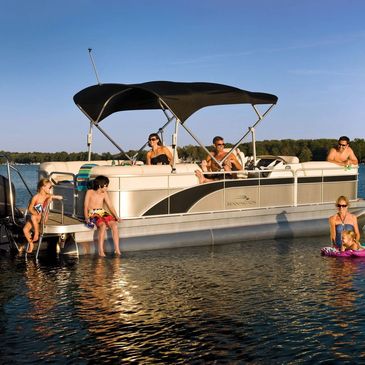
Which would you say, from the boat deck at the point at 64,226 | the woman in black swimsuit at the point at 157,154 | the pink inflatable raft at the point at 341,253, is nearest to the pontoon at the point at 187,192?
the boat deck at the point at 64,226

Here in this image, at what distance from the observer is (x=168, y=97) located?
10109mm

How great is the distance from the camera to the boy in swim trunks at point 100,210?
9523mm

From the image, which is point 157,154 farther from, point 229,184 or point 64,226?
point 64,226

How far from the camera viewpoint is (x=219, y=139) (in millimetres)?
11555

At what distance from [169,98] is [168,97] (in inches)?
1.2

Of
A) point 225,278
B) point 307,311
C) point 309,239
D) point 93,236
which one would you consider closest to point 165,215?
point 93,236

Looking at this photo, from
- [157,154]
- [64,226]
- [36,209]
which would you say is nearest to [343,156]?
[157,154]

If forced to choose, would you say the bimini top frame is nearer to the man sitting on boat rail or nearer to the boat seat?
the man sitting on boat rail

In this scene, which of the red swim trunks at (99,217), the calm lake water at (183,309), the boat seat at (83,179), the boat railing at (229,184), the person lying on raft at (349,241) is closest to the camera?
the calm lake water at (183,309)

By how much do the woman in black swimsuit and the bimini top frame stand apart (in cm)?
73

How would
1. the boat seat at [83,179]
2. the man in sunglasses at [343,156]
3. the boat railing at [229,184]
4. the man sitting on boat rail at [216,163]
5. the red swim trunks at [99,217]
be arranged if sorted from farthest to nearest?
the man in sunglasses at [343,156] < the man sitting on boat rail at [216,163] < the boat seat at [83,179] < the boat railing at [229,184] < the red swim trunks at [99,217]

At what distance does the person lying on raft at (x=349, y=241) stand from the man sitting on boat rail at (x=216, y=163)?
2698mm

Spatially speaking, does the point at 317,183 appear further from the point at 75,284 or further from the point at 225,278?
the point at 75,284

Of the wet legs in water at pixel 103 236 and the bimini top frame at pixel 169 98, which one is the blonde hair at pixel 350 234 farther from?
the wet legs in water at pixel 103 236
